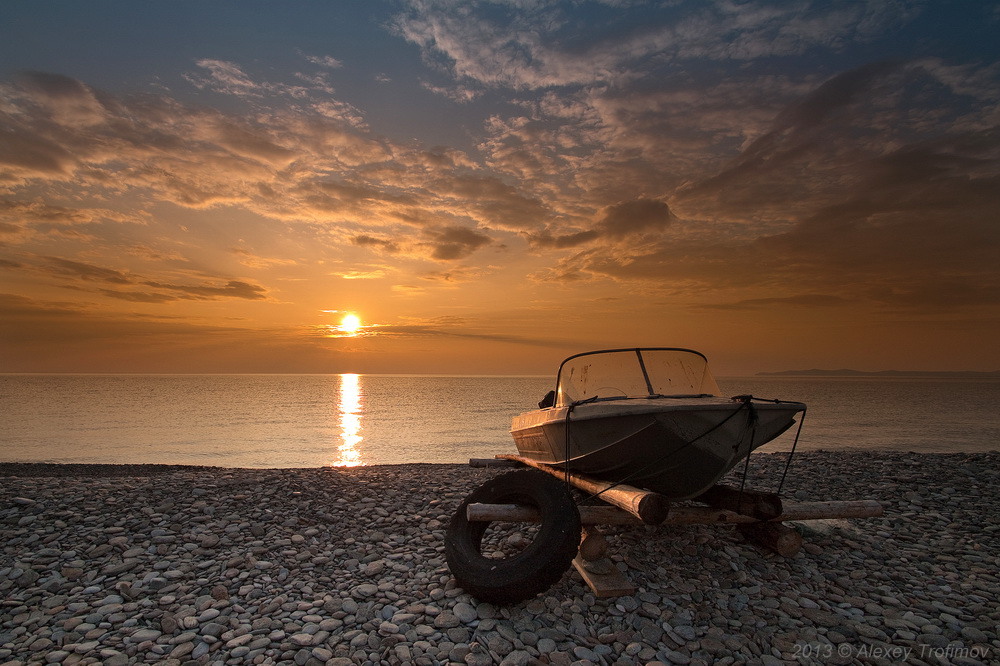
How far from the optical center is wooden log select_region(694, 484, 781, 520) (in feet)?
21.3

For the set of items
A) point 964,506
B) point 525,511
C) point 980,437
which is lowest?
point 980,437

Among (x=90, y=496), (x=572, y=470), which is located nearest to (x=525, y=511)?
(x=572, y=470)

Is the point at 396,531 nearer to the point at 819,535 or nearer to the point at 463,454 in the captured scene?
the point at 819,535

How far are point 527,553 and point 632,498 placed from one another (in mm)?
1371

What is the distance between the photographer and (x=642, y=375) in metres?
7.47

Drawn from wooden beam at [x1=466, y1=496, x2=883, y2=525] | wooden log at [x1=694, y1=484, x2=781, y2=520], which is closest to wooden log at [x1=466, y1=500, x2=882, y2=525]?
wooden beam at [x1=466, y1=496, x2=883, y2=525]

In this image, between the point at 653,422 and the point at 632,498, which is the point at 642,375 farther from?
the point at 632,498

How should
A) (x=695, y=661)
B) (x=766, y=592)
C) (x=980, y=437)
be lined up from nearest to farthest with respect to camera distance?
(x=695, y=661), (x=766, y=592), (x=980, y=437)

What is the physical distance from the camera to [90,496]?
8594mm

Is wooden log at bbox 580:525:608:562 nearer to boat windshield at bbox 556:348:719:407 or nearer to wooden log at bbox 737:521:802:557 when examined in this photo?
boat windshield at bbox 556:348:719:407

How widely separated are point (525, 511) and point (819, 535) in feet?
15.1

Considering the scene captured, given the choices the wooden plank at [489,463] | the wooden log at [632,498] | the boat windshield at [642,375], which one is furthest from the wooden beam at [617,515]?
the wooden plank at [489,463]

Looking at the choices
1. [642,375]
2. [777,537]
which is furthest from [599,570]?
[642,375]

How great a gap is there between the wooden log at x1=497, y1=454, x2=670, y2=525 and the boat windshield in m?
1.22
